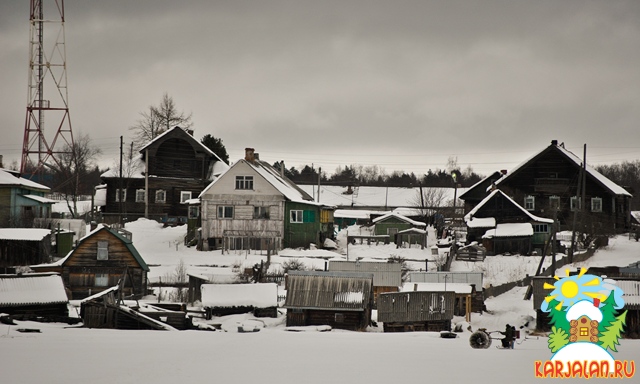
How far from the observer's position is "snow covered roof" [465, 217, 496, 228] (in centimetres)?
5384

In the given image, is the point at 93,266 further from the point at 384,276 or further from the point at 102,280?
the point at 384,276

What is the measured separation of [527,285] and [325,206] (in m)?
17.8

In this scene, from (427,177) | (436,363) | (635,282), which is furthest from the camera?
(427,177)

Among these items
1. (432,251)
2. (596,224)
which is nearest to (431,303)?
(432,251)

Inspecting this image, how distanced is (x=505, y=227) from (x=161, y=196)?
27.1 m

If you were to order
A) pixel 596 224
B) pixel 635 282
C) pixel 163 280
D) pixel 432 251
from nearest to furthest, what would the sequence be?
pixel 635 282 → pixel 163 280 → pixel 432 251 → pixel 596 224

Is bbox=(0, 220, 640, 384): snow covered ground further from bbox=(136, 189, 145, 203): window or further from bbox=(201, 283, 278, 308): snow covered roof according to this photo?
bbox=(136, 189, 145, 203): window

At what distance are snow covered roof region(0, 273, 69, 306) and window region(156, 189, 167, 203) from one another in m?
27.7

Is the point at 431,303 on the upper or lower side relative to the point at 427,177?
lower

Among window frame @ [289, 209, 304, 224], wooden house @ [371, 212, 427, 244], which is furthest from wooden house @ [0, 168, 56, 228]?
wooden house @ [371, 212, 427, 244]

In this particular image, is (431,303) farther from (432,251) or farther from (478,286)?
(432,251)

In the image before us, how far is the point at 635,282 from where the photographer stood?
31188 millimetres

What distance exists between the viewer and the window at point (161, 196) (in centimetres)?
6041

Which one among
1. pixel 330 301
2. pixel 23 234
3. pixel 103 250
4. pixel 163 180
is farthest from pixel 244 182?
pixel 330 301
